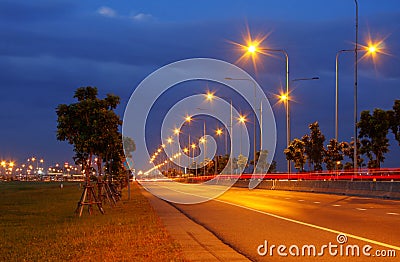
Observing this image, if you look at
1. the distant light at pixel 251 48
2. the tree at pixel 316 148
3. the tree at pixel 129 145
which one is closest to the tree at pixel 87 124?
the distant light at pixel 251 48

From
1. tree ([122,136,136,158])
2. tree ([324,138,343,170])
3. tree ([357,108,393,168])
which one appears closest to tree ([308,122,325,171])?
tree ([324,138,343,170])

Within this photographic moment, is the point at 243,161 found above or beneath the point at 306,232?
above

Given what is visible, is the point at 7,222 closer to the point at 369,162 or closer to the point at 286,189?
the point at 286,189

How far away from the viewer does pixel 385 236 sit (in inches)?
631

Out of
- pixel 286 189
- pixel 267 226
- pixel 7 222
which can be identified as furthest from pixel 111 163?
pixel 267 226

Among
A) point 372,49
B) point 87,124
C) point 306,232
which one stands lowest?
point 306,232

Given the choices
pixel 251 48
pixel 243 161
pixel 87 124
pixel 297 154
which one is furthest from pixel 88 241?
pixel 243 161

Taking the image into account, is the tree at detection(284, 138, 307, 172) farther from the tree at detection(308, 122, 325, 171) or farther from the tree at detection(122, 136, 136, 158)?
the tree at detection(122, 136, 136, 158)

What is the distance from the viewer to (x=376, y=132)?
206 ft

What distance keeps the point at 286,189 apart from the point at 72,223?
124 ft

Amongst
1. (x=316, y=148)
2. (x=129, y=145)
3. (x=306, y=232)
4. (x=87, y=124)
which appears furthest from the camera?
(x=316, y=148)

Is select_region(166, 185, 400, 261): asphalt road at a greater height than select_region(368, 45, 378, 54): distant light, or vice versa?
select_region(368, 45, 378, 54): distant light

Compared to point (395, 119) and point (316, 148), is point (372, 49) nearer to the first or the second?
point (395, 119)

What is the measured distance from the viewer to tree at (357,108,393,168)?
202 ft
